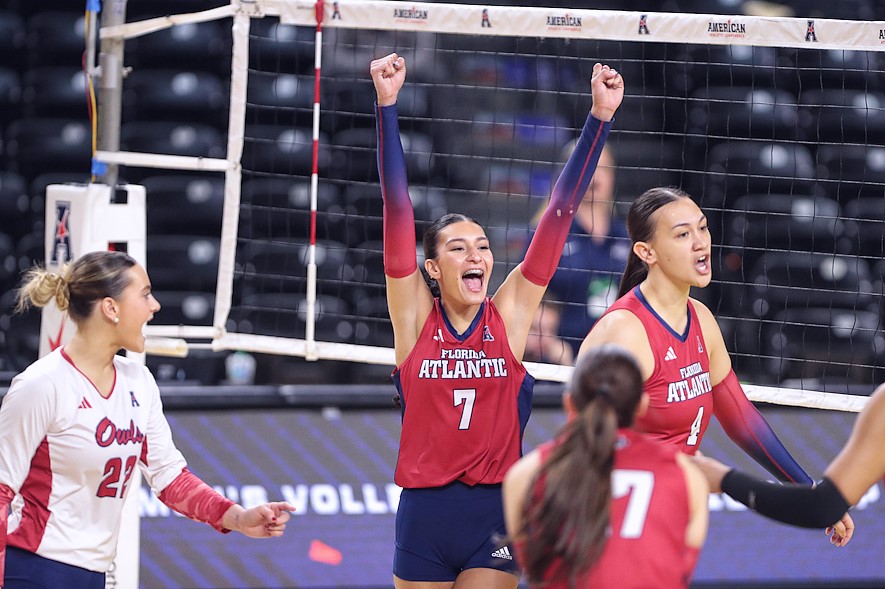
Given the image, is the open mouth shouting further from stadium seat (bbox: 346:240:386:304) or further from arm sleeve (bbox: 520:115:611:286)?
stadium seat (bbox: 346:240:386:304)

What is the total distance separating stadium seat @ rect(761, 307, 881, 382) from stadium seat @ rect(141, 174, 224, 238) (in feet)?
13.3

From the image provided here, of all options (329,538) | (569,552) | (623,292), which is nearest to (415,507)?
(623,292)

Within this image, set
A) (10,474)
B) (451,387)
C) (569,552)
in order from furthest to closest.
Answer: (451,387) → (10,474) → (569,552)

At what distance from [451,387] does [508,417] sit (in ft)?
0.75

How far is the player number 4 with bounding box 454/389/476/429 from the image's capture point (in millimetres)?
4043

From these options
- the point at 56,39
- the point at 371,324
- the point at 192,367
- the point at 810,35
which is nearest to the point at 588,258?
the point at 371,324

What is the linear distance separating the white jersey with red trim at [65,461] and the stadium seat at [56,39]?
573 cm

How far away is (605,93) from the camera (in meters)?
4.25

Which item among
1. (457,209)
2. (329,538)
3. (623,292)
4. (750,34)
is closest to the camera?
(623,292)

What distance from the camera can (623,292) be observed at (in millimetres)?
4512

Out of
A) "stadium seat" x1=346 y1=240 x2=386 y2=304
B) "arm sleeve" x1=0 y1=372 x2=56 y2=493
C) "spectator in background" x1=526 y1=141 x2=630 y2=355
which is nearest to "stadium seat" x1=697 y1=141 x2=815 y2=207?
"spectator in background" x1=526 y1=141 x2=630 y2=355

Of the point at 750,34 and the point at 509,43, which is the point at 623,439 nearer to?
the point at 750,34

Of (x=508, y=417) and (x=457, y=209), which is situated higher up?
(x=457, y=209)

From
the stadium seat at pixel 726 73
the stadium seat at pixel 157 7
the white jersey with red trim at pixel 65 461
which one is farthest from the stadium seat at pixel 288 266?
the white jersey with red trim at pixel 65 461
